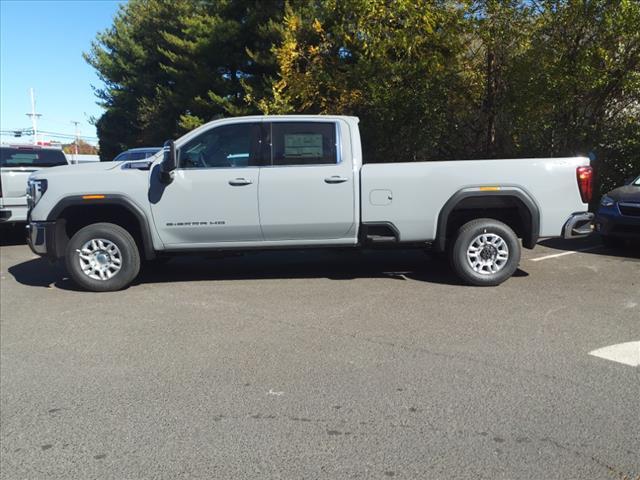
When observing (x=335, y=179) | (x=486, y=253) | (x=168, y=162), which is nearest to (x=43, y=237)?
(x=168, y=162)

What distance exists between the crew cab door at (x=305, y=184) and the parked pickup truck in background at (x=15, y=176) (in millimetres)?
6006

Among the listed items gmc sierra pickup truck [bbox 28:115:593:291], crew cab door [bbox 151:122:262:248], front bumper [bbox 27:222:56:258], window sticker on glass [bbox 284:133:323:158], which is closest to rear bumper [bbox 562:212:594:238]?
gmc sierra pickup truck [bbox 28:115:593:291]

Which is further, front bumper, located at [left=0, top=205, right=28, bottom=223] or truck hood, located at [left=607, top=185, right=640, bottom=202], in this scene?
front bumper, located at [left=0, top=205, right=28, bottom=223]

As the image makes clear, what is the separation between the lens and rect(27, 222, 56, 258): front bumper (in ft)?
21.4

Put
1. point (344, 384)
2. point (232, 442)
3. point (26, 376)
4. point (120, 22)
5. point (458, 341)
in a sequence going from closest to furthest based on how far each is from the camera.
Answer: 1. point (232, 442)
2. point (344, 384)
3. point (26, 376)
4. point (458, 341)
5. point (120, 22)

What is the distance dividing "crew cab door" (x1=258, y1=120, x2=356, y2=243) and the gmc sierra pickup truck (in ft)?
0.04

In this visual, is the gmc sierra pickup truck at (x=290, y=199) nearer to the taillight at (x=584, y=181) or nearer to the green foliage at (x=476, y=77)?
the taillight at (x=584, y=181)

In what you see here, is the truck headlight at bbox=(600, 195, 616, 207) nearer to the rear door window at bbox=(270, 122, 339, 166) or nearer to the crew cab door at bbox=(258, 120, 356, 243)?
the crew cab door at bbox=(258, 120, 356, 243)

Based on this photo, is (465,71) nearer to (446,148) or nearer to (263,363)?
(446,148)

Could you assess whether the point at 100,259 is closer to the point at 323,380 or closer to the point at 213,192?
the point at 213,192

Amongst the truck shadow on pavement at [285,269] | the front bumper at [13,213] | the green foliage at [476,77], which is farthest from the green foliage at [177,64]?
the truck shadow on pavement at [285,269]

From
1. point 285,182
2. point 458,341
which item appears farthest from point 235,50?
point 458,341

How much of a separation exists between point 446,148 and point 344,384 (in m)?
10.2

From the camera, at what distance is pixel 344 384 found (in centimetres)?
403
